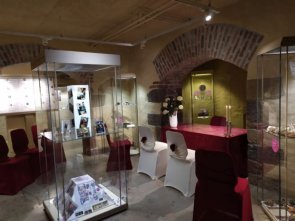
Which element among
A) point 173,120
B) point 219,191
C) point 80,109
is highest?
point 80,109

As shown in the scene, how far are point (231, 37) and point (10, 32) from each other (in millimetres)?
3642

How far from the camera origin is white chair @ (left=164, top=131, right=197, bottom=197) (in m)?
3.06

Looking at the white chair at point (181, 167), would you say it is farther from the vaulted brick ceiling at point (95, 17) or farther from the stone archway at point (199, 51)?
the vaulted brick ceiling at point (95, 17)

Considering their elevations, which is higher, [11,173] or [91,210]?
[11,173]

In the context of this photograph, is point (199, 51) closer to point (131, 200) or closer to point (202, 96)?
point (202, 96)

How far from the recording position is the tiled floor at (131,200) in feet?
8.65

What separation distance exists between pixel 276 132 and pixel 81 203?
7.75 ft

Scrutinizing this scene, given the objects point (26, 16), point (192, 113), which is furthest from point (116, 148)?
point (192, 113)

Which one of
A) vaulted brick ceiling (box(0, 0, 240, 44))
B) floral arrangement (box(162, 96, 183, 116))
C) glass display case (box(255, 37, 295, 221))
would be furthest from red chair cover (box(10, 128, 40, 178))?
glass display case (box(255, 37, 295, 221))

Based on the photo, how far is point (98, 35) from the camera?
4.48 metres

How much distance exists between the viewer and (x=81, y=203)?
8.28 ft

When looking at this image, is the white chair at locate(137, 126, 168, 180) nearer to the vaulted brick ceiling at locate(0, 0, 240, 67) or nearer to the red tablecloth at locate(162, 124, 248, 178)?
the red tablecloth at locate(162, 124, 248, 178)

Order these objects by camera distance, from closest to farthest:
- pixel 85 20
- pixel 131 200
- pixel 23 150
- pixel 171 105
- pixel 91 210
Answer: pixel 91 210
pixel 131 200
pixel 85 20
pixel 23 150
pixel 171 105

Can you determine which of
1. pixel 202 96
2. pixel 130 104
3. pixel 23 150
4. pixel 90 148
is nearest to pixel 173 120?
pixel 130 104
